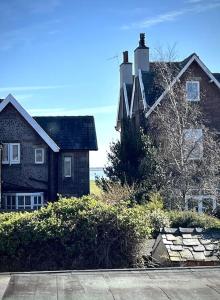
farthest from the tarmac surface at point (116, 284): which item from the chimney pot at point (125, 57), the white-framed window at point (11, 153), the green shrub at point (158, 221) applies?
the chimney pot at point (125, 57)

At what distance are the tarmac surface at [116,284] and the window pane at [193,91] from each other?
65.9ft

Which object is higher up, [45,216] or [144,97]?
[144,97]

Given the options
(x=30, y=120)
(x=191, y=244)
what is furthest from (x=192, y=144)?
(x=191, y=244)

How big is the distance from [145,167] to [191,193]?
314 cm

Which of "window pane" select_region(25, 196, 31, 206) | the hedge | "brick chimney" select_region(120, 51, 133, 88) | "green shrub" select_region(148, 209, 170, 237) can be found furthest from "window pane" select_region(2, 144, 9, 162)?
the hedge

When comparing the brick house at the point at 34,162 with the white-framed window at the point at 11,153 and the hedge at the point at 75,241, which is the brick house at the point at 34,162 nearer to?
the white-framed window at the point at 11,153

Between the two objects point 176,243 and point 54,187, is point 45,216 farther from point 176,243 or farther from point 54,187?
point 54,187

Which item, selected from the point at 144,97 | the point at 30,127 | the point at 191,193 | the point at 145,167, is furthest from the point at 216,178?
the point at 30,127

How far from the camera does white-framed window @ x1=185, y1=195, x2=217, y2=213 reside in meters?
24.2

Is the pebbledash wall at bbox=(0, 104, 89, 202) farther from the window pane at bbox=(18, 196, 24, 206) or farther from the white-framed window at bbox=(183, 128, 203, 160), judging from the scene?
the white-framed window at bbox=(183, 128, 203, 160)

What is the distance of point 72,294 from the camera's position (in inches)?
298

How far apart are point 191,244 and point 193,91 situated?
18529 mm

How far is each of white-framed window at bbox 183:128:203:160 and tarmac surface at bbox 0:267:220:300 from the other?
→ 15936mm

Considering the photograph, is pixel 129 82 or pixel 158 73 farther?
pixel 129 82
